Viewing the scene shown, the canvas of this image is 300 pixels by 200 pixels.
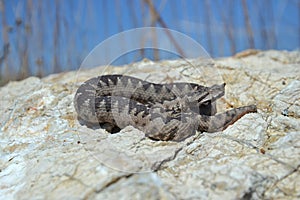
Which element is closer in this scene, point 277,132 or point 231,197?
point 231,197

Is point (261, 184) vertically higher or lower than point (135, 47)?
lower

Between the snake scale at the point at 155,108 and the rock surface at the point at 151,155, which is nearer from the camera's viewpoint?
the rock surface at the point at 151,155

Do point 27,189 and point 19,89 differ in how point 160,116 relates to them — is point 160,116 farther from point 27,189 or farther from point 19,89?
point 19,89

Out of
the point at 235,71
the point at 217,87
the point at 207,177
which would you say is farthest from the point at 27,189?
the point at 235,71

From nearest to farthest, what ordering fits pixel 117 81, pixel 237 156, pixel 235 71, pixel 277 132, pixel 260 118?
pixel 237 156, pixel 277 132, pixel 260 118, pixel 117 81, pixel 235 71

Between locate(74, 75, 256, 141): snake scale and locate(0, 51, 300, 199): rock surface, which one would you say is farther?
locate(74, 75, 256, 141): snake scale
